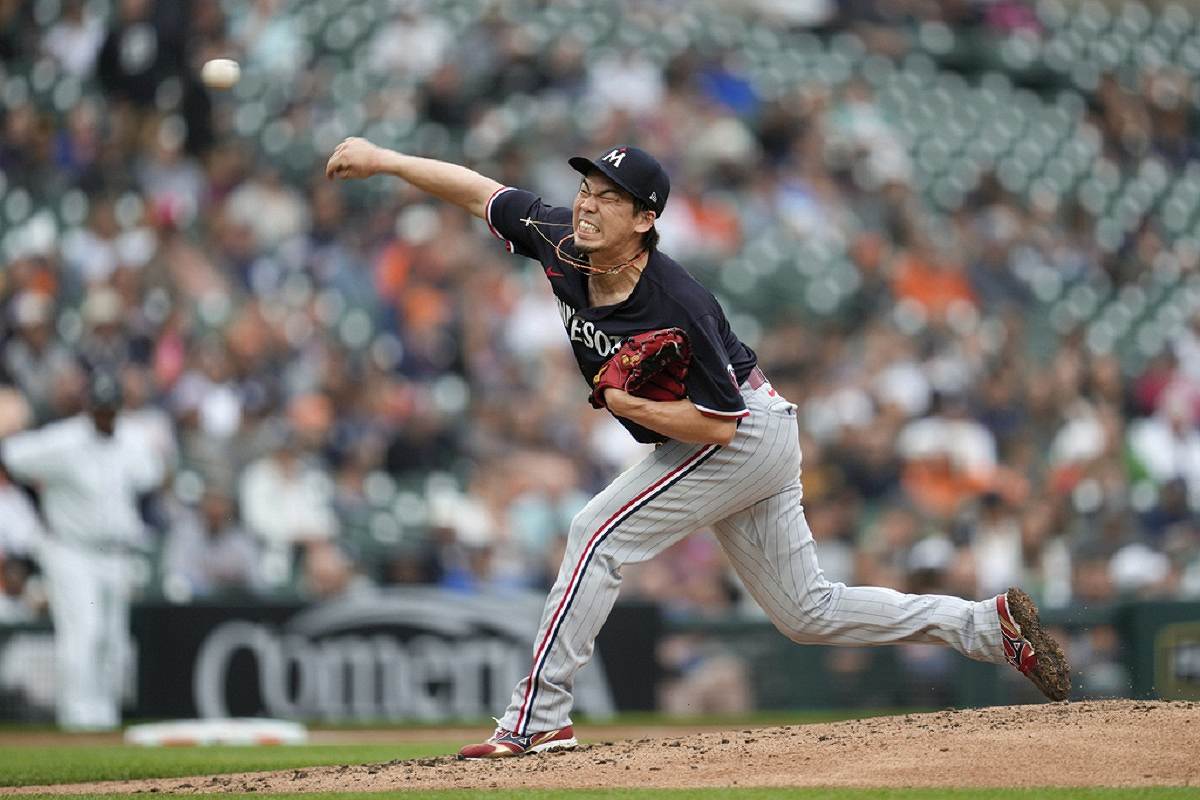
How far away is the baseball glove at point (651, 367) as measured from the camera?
17.1 feet

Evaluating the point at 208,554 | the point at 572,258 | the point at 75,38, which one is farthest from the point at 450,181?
the point at 75,38

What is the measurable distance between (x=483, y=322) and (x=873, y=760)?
796 centimetres

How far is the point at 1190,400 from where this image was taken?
1423cm

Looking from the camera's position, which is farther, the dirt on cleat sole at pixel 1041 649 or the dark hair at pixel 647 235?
the dirt on cleat sole at pixel 1041 649

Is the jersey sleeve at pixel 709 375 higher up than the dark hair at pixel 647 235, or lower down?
lower down

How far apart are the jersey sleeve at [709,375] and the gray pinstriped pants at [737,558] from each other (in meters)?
0.22

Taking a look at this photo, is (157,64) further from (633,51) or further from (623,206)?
(623,206)

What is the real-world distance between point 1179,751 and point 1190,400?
9.44 meters

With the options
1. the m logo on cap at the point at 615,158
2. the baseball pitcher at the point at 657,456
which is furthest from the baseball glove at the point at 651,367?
the m logo on cap at the point at 615,158

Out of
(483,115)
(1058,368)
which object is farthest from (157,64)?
(1058,368)

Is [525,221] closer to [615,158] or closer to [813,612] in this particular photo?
[615,158]

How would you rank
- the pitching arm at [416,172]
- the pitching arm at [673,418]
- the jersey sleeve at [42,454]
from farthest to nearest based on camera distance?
1. the jersey sleeve at [42,454]
2. the pitching arm at [416,172]
3. the pitching arm at [673,418]

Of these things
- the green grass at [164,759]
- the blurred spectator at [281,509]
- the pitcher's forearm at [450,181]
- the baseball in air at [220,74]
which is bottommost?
the green grass at [164,759]

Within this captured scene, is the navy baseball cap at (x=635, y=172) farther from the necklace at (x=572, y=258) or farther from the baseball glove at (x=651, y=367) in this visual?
the baseball glove at (x=651, y=367)
